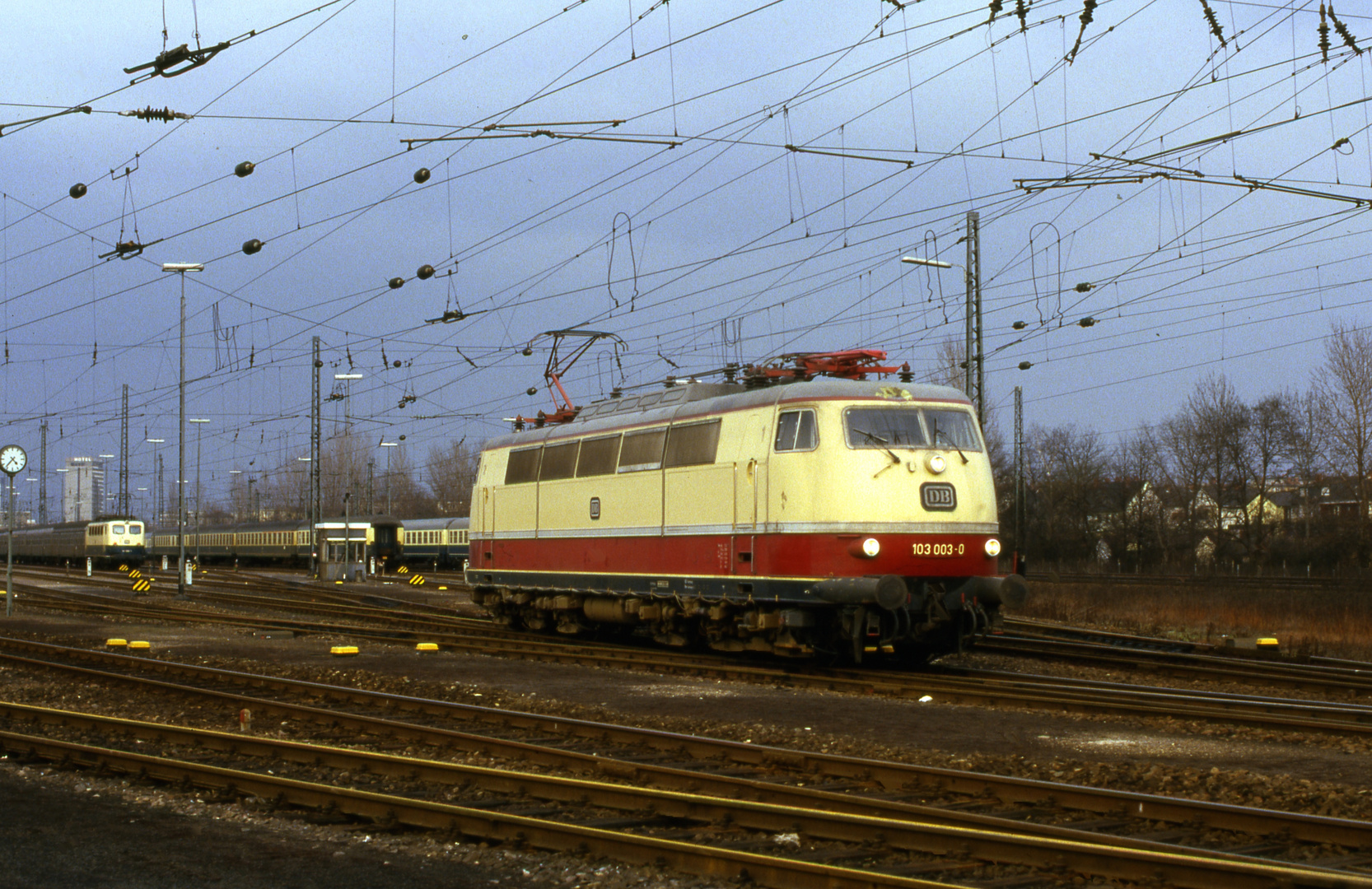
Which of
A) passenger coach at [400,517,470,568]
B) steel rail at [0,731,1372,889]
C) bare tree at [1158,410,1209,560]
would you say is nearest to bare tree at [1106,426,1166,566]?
bare tree at [1158,410,1209,560]

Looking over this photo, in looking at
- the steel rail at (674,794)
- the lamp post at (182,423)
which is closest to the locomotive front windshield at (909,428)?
the steel rail at (674,794)

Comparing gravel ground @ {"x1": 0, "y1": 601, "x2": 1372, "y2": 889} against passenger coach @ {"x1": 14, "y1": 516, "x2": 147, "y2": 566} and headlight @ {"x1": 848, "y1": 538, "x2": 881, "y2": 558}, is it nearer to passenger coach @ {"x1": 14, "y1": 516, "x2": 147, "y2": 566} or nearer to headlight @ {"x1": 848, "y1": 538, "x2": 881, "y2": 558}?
headlight @ {"x1": 848, "y1": 538, "x2": 881, "y2": 558}

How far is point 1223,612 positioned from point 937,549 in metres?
16.9

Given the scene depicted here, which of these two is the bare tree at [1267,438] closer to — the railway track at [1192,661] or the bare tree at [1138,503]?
the bare tree at [1138,503]

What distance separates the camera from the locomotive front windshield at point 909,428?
16906 millimetres

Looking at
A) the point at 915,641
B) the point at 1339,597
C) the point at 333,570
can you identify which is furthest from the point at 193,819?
the point at 333,570

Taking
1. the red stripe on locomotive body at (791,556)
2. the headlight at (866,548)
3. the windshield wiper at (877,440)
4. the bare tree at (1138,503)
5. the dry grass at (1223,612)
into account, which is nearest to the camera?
the headlight at (866,548)

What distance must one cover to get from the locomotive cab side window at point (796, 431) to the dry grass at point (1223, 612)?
11.1 metres

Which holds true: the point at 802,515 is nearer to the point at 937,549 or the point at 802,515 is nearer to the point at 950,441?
the point at 937,549

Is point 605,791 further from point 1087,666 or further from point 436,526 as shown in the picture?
point 436,526

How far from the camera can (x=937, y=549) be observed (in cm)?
1672

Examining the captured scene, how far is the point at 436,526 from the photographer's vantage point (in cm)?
6681

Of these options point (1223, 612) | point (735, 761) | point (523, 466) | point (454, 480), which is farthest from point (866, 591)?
point (454, 480)

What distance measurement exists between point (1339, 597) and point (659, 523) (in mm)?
21396
